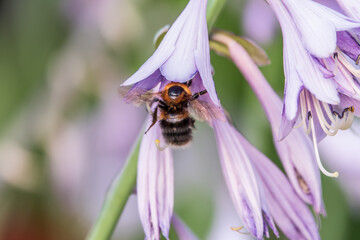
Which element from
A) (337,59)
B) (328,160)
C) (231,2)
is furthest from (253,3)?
(337,59)

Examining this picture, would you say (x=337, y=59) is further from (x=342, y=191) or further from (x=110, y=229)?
(x=342, y=191)

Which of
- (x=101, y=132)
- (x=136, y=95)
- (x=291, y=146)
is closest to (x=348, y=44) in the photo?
(x=291, y=146)

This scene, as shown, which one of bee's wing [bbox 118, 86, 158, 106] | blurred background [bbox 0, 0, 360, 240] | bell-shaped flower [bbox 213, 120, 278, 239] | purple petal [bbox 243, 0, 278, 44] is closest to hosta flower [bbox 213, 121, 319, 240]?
bell-shaped flower [bbox 213, 120, 278, 239]

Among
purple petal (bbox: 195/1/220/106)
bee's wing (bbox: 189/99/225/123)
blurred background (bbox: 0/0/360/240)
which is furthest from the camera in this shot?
blurred background (bbox: 0/0/360/240)

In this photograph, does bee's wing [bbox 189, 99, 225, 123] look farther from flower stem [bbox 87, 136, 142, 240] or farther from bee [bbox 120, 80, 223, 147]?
flower stem [bbox 87, 136, 142, 240]

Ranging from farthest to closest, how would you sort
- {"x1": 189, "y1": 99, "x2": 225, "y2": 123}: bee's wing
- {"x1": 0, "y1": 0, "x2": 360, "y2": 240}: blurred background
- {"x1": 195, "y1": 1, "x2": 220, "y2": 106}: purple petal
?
{"x1": 0, "y1": 0, "x2": 360, "y2": 240}: blurred background, {"x1": 189, "y1": 99, "x2": 225, "y2": 123}: bee's wing, {"x1": 195, "y1": 1, "x2": 220, "y2": 106}: purple petal

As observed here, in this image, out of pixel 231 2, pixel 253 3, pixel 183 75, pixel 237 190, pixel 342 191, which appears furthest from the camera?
pixel 231 2

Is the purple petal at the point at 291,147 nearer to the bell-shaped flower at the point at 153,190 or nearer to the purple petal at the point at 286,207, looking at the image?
the purple petal at the point at 286,207

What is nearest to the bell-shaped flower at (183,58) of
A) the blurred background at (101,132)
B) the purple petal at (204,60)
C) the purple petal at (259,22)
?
the purple petal at (204,60)
